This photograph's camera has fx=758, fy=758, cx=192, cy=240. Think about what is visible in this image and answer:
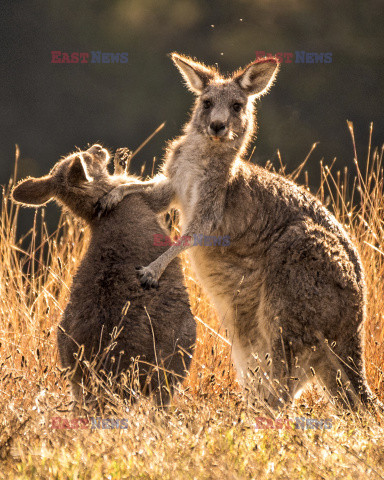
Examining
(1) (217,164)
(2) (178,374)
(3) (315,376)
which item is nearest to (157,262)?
(2) (178,374)

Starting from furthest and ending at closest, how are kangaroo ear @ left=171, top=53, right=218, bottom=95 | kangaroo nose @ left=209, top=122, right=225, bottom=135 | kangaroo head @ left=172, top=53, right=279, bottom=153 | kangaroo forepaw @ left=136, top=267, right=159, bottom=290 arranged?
kangaroo ear @ left=171, top=53, right=218, bottom=95, kangaroo head @ left=172, top=53, right=279, bottom=153, kangaroo nose @ left=209, top=122, right=225, bottom=135, kangaroo forepaw @ left=136, top=267, right=159, bottom=290

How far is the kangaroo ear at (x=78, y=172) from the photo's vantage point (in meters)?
4.82

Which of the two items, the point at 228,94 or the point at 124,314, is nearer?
the point at 124,314

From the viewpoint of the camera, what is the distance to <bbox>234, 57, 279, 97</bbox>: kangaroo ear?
5551mm

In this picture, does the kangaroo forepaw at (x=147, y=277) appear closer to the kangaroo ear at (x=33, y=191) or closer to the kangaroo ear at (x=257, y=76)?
the kangaroo ear at (x=33, y=191)

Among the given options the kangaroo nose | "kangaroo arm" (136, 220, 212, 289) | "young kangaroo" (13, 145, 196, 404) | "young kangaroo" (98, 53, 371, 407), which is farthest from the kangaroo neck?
"young kangaroo" (13, 145, 196, 404)

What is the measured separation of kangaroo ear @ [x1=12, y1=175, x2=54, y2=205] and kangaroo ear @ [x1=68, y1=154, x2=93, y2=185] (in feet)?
0.51

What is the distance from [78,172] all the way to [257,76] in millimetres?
1609

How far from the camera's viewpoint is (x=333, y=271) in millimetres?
5102

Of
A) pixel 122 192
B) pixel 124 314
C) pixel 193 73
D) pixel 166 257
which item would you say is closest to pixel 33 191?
pixel 122 192

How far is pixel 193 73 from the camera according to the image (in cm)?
561

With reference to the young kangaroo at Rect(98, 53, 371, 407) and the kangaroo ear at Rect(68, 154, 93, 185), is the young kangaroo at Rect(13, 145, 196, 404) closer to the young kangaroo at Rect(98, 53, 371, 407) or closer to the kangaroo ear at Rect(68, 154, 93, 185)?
the kangaroo ear at Rect(68, 154, 93, 185)

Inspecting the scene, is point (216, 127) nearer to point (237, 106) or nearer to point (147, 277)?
point (237, 106)

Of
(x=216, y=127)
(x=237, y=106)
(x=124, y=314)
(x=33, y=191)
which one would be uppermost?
(x=237, y=106)
